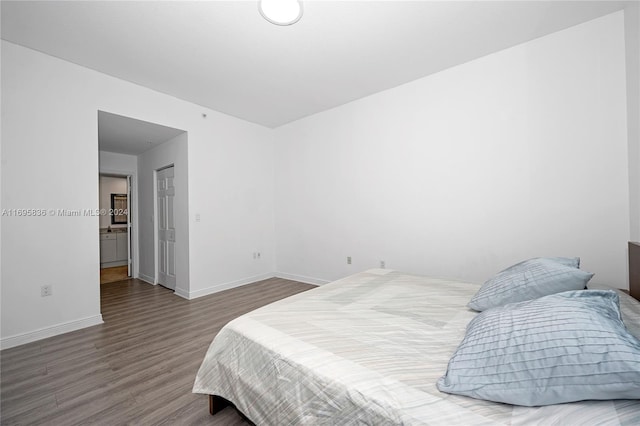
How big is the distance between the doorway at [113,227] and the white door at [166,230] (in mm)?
1766

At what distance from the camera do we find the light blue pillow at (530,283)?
52.4 inches

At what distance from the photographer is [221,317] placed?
9.75 feet

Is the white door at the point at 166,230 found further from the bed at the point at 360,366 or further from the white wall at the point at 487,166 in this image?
the bed at the point at 360,366

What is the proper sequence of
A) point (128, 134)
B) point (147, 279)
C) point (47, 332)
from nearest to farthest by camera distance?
point (47, 332), point (128, 134), point (147, 279)

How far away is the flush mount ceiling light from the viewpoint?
195 cm

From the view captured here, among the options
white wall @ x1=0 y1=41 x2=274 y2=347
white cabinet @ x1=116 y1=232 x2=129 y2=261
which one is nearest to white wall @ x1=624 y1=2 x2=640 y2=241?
white wall @ x1=0 y1=41 x2=274 y2=347

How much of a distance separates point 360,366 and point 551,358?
0.62 meters

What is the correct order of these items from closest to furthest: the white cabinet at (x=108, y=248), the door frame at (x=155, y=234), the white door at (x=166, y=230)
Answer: the white door at (x=166, y=230), the door frame at (x=155, y=234), the white cabinet at (x=108, y=248)

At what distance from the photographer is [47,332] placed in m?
2.55

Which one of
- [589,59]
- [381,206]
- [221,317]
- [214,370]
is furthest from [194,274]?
[589,59]

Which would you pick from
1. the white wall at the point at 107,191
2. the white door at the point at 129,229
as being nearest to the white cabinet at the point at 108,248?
the white wall at the point at 107,191

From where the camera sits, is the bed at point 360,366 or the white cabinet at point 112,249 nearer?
the bed at point 360,366

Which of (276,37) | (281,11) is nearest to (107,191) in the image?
(276,37)

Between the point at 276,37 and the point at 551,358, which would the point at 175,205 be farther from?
the point at 551,358
